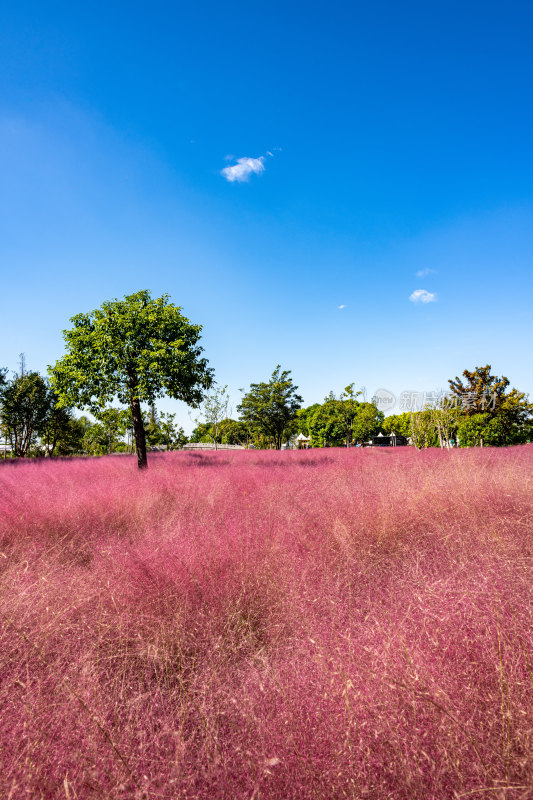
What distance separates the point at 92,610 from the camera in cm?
254

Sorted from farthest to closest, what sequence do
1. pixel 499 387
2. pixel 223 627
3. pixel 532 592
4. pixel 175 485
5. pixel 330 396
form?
pixel 330 396 → pixel 499 387 → pixel 175 485 → pixel 223 627 → pixel 532 592

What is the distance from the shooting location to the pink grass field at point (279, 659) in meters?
1.38

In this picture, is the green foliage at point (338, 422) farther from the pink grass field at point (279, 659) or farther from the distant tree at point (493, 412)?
the pink grass field at point (279, 659)

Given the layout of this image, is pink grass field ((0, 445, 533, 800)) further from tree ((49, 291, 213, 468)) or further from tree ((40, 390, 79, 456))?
tree ((40, 390, 79, 456))

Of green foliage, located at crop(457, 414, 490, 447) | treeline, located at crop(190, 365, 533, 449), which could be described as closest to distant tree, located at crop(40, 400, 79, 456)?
treeline, located at crop(190, 365, 533, 449)

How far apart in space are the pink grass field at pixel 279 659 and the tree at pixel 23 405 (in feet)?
76.1

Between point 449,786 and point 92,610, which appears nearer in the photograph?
point 449,786

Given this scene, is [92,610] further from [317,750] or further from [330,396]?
[330,396]

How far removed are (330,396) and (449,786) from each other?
35620 mm

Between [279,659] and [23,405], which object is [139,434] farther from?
[23,405]

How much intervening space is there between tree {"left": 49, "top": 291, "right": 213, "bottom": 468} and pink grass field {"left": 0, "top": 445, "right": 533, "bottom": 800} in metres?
8.50

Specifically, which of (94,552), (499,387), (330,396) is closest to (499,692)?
(94,552)

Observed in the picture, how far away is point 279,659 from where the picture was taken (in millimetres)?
2102

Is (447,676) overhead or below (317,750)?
overhead
